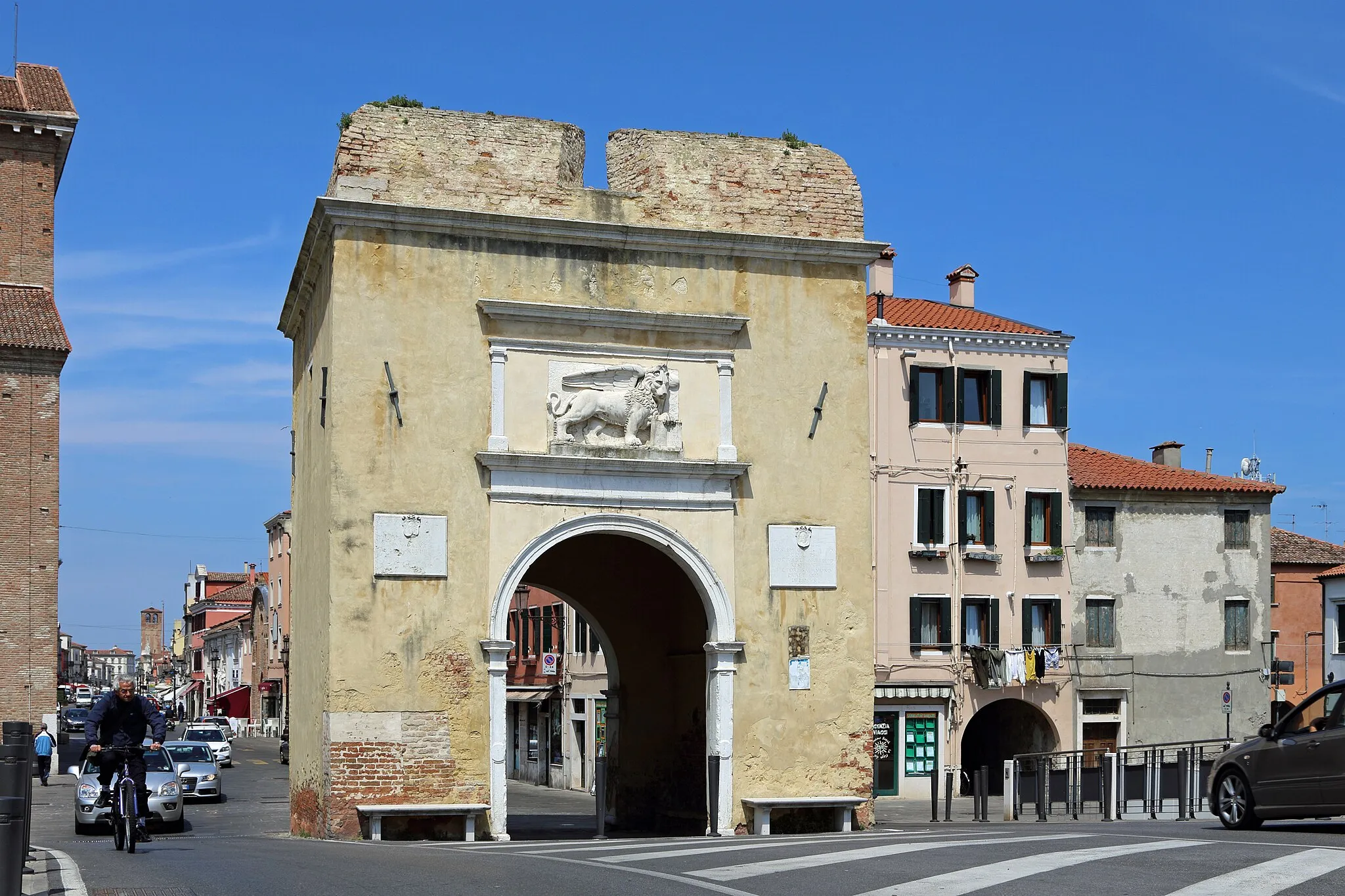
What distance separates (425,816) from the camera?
1916cm

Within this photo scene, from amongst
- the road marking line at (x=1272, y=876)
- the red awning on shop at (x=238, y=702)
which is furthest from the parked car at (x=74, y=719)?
the road marking line at (x=1272, y=876)

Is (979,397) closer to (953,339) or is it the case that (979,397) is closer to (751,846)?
(953,339)

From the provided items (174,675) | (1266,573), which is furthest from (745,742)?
(174,675)

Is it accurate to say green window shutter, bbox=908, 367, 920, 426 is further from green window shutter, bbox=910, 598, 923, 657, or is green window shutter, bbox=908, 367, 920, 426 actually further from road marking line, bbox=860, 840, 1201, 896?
road marking line, bbox=860, 840, 1201, 896

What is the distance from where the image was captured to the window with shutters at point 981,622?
39812 mm

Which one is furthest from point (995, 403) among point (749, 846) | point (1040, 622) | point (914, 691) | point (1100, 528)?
point (749, 846)

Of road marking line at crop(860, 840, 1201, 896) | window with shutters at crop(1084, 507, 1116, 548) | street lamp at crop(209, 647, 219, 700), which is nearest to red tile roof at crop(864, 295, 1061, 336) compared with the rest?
window with shutters at crop(1084, 507, 1116, 548)

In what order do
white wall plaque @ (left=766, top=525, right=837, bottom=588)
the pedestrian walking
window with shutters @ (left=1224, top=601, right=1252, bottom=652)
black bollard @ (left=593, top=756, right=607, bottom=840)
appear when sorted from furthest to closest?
window with shutters @ (left=1224, top=601, right=1252, bottom=652), the pedestrian walking, white wall plaque @ (left=766, top=525, right=837, bottom=588), black bollard @ (left=593, top=756, right=607, bottom=840)

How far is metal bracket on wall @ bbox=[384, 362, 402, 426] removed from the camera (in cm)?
1955

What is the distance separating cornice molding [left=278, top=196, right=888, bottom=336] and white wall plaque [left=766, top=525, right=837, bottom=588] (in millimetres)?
3639

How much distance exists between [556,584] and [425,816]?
6.20 m

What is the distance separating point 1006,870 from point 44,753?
3553cm

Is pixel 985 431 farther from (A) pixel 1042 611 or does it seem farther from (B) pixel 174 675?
(B) pixel 174 675

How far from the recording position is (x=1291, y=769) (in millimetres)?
15523
